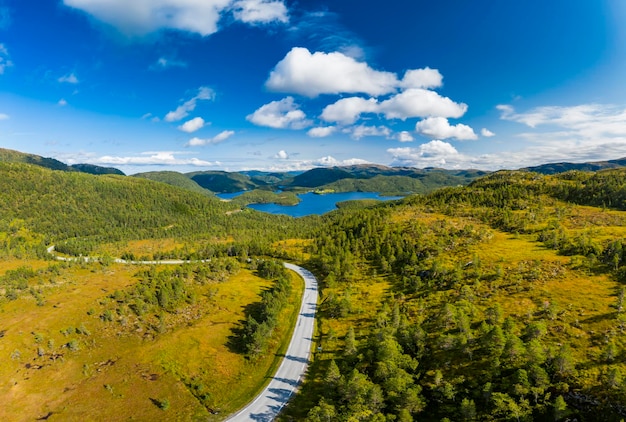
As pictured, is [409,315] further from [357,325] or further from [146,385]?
[146,385]

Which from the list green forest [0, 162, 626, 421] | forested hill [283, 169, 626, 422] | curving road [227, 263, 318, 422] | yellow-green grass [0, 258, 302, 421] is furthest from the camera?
yellow-green grass [0, 258, 302, 421]

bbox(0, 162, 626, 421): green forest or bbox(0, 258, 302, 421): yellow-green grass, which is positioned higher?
bbox(0, 162, 626, 421): green forest

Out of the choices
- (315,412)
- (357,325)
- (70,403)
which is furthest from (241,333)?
(315,412)

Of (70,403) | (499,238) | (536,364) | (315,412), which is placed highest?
(499,238)

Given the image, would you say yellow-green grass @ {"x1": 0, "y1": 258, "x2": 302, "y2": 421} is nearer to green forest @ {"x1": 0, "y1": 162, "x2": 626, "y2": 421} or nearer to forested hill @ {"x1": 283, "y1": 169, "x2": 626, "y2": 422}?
green forest @ {"x1": 0, "y1": 162, "x2": 626, "y2": 421}

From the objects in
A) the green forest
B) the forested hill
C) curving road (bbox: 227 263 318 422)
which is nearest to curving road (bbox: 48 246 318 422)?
curving road (bbox: 227 263 318 422)

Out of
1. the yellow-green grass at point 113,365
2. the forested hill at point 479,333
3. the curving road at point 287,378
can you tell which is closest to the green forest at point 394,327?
the forested hill at point 479,333
